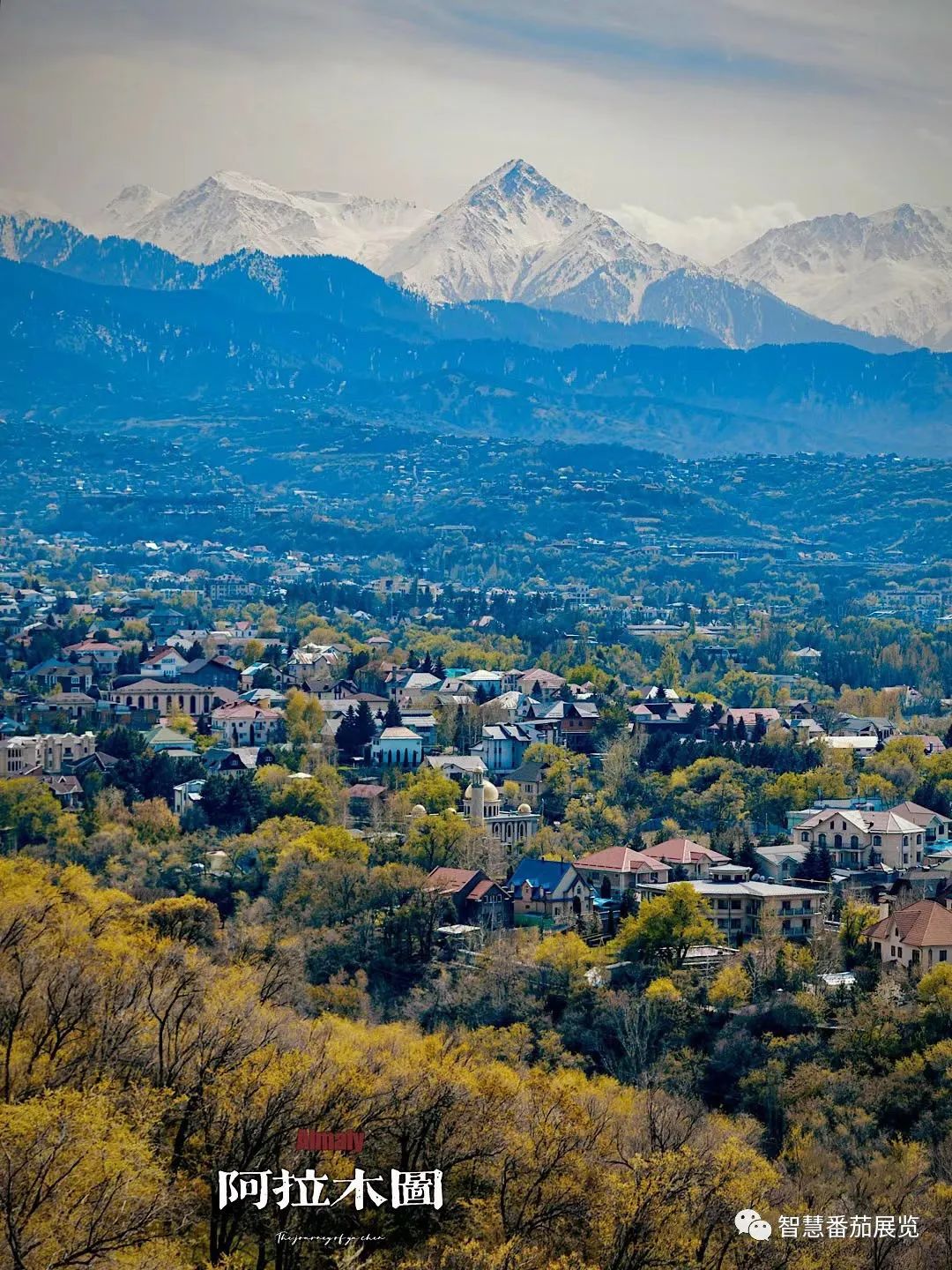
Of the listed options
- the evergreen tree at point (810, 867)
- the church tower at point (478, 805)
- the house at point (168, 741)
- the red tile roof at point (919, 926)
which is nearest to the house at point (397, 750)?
the house at point (168, 741)

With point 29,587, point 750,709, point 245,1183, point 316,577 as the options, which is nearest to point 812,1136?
point 245,1183

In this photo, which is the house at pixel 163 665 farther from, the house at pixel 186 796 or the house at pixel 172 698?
the house at pixel 186 796

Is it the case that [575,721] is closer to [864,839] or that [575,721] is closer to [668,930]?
[864,839]

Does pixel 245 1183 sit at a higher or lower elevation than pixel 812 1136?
higher

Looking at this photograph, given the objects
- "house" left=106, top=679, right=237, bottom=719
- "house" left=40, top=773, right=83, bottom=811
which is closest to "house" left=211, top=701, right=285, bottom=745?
"house" left=106, top=679, right=237, bottom=719

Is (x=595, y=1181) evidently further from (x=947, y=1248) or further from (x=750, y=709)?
(x=750, y=709)
